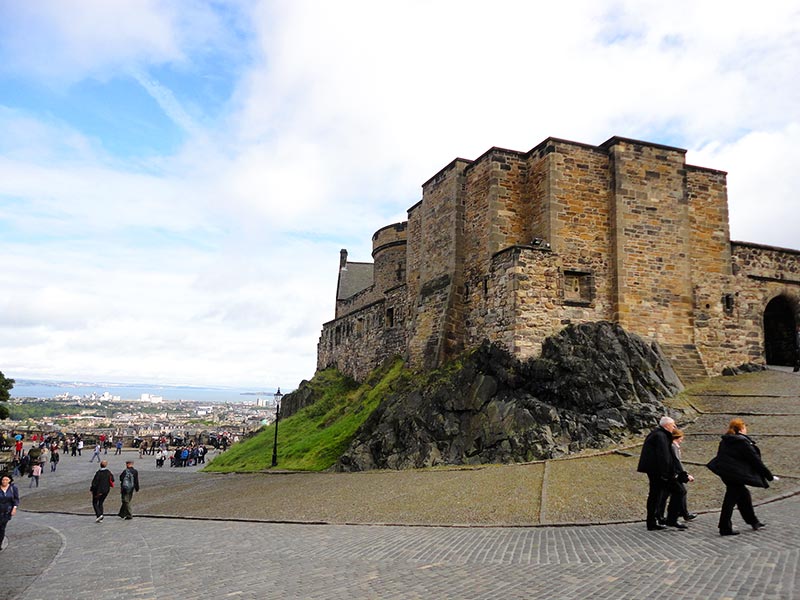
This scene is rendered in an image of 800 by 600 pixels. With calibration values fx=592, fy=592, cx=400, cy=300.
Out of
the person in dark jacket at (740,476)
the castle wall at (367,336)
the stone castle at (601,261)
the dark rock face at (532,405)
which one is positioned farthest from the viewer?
the castle wall at (367,336)

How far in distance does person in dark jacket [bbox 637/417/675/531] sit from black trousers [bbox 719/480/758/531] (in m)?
0.79

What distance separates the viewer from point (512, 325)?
17625 millimetres

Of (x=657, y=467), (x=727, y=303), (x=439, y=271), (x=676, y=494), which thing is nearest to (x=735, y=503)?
(x=676, y=494)

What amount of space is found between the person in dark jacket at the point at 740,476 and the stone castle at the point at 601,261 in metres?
10.0

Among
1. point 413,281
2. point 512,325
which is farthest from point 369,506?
point 413,281

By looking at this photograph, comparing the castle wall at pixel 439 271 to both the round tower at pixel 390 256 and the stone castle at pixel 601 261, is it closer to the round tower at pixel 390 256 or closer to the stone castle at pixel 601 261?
the stone castle at pixel 601 261

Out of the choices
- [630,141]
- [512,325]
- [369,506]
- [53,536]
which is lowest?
[53,536]

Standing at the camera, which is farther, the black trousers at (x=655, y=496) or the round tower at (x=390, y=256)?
the round tower at (x=390, y=256)

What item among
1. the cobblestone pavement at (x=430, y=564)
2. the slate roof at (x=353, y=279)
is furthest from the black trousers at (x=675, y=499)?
the slate roof at (x=353, y=279)

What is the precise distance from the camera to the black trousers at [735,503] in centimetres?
711

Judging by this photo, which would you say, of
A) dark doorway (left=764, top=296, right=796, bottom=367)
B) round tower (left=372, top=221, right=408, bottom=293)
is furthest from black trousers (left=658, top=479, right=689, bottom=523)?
round tower (left=372, top=221, right=408, bottom=293)

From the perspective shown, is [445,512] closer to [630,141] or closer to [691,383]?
[691,383]

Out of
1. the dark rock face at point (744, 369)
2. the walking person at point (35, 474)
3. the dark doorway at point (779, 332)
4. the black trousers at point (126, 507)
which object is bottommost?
the walking person at point (35, 474)

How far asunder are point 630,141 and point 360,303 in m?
23.0
